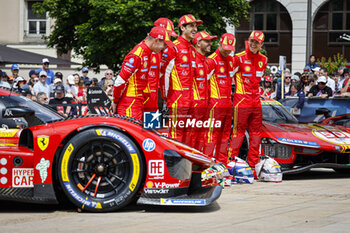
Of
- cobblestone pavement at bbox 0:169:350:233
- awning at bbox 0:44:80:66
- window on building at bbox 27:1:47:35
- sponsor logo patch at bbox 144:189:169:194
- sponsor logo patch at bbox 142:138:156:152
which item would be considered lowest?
cobblestone pavement at bbox 0:169:350:233

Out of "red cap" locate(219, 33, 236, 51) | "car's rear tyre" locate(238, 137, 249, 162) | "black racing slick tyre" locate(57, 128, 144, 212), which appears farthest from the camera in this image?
"car's rear tyre" locate(238, 137, 249, 162)

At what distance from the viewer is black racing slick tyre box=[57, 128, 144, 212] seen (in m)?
6.34

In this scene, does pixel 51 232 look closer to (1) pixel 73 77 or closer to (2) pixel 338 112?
(2) pixel 338 112

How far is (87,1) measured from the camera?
25719mm

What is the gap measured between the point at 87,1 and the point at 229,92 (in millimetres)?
17015

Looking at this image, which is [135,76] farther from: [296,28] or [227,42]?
[296,28]

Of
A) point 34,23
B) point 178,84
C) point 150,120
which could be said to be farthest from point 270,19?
point 150,120

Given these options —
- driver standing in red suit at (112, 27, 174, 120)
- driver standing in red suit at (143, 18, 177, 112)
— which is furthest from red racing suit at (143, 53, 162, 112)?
driver standing in red suit at (112, 27, 174, 120)

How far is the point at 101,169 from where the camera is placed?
6387 mm

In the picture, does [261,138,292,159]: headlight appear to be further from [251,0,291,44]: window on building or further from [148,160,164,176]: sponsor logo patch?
[251,0,291,44]: window on building

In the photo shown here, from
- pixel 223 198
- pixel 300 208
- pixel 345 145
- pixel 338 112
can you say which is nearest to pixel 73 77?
pixel 338 112

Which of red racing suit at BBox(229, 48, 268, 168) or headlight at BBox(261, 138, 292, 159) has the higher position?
red racing suit at BBox(229, 48, 268, 168)

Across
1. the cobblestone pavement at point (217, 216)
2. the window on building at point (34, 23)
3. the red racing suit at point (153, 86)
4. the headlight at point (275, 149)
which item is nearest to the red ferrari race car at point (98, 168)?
the cobblestone pavement at point (217, 216)

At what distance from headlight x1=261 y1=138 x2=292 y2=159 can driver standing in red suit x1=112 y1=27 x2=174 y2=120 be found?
2.34m
